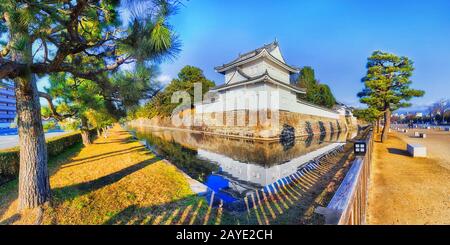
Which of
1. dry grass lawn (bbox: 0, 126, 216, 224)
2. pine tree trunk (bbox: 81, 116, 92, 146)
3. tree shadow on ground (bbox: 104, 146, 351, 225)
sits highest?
pine tree trunk (bbox: 81, 116, 92, 146)

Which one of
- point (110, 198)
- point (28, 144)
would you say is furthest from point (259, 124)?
point (28, 144)

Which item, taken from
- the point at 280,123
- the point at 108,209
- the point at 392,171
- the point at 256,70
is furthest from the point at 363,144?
the point at 256,70

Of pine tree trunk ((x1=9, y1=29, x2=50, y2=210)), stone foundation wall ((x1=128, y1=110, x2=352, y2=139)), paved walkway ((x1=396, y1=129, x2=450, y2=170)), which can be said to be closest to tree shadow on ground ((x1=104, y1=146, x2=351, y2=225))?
pine tree trunk ((x1=9, y1=29, x2=50, y2=210))

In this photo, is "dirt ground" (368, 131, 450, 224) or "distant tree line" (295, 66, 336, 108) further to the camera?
"distant tree line" (295, 66, 336, 108)

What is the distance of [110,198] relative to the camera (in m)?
3.32

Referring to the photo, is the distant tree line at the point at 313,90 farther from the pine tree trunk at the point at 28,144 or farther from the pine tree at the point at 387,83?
the pine tree trunk at the point at 28,144

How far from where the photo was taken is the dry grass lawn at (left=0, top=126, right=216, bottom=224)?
105 inches

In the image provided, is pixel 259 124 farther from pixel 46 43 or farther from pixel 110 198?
pixel 46 43

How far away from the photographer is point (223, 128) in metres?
18.8

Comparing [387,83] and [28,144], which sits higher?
[387,83]

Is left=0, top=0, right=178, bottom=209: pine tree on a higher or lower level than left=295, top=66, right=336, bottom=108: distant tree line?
lower

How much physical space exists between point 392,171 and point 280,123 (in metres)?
10.1

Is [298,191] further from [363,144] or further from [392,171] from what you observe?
[392,171]

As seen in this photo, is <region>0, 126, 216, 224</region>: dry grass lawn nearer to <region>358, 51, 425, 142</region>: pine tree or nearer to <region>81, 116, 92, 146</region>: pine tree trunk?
<region>81, 116, 92, 146</region>: pine tree trunk
